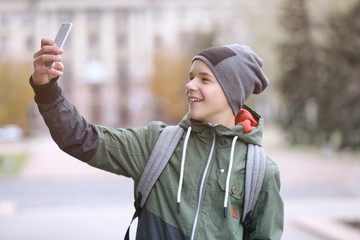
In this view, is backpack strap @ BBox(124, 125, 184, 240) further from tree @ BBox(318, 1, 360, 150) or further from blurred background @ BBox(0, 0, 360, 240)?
tree @ BBox(318, 1, 360, 150)

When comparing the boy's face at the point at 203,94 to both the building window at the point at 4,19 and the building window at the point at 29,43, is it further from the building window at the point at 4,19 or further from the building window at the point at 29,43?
the building window at the point at 29,43

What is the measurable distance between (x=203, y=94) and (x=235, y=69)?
0.50 ft

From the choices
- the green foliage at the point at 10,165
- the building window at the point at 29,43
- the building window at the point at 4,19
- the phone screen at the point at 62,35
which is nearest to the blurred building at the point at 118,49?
the building window at the point at 29,43

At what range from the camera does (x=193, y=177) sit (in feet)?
6.17

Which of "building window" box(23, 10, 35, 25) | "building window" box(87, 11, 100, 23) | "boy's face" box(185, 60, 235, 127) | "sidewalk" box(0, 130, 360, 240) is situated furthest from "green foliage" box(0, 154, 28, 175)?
"building window" box(87, 11, 100, 23)

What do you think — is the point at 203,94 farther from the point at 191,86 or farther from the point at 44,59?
the point at 44,59

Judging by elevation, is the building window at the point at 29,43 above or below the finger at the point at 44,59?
below

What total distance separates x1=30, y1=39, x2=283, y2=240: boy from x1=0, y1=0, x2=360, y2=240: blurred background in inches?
204

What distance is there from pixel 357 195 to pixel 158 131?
1090cm

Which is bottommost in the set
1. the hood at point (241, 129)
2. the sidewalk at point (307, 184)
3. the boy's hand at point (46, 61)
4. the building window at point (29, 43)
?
the sidewalk at point (307, 184)

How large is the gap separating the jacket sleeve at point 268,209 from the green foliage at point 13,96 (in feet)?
62.7

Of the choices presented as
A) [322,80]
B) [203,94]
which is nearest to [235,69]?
[203,94]

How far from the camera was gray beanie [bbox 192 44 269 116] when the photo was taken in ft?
6.27

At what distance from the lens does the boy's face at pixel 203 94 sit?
6.28 ft
